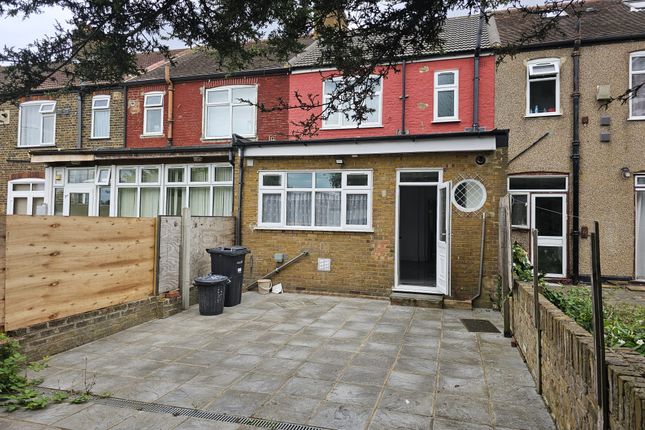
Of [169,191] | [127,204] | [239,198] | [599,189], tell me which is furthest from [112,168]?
[599,189]

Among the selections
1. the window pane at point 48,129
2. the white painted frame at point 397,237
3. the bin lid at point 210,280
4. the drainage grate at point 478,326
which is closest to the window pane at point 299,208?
the white painted frame at point 397,237

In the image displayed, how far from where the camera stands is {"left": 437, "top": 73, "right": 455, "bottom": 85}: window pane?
10695 mm

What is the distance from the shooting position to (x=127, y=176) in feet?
38.5

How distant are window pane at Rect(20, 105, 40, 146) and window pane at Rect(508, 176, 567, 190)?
52.9 ft

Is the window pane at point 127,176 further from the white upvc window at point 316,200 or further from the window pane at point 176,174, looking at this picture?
the white upvc window at point 316,200

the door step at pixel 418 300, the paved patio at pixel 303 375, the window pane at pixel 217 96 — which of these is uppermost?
the window pane at pixel 217 96

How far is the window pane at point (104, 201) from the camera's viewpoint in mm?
11938

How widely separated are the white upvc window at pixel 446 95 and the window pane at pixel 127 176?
8905 millimetres

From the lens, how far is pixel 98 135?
13.5 metres

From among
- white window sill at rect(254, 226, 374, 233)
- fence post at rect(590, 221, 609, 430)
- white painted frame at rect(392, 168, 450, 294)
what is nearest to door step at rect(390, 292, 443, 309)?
white painted frame at rect(392, 168, 450, 294)

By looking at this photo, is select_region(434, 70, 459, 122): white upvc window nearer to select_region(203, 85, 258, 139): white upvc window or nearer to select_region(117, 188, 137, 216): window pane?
select_region(203, 85, 258, 139): white upvc window

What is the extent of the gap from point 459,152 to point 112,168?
32.5 ft

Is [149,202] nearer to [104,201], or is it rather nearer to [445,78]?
[104,201]

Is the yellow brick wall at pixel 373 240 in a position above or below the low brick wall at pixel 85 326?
above
